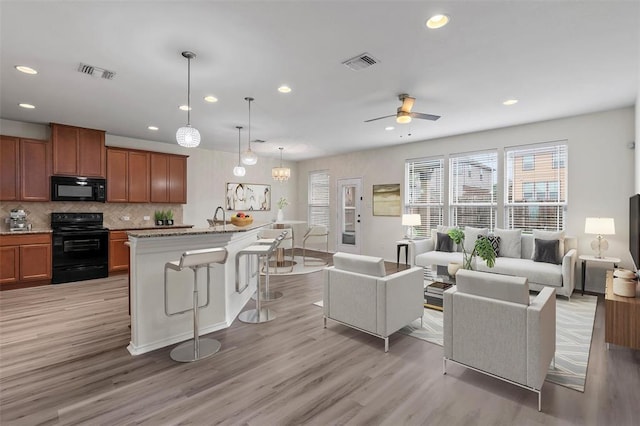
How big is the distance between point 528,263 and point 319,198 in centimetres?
573

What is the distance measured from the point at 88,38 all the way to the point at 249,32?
56.2 inches

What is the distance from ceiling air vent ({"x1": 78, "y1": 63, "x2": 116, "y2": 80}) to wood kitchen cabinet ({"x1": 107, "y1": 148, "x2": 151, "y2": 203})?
118 inches

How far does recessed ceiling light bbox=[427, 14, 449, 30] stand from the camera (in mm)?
2414

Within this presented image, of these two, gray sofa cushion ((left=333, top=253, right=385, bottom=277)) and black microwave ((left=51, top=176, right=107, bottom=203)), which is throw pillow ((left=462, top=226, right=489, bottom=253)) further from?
black microwave ((left=51, top=176, right=107, bottom=203))

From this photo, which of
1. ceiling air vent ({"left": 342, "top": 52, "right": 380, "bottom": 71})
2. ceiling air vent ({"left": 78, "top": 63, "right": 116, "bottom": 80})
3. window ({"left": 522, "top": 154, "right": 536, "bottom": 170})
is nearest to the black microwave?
ceiling air vent ({"left": 78, "top": 63, "right": 116, "bottom": 80})

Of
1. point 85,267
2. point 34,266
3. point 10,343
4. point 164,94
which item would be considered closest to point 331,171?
point 164,94

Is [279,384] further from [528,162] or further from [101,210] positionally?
[101,210]

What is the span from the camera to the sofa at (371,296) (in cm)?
292

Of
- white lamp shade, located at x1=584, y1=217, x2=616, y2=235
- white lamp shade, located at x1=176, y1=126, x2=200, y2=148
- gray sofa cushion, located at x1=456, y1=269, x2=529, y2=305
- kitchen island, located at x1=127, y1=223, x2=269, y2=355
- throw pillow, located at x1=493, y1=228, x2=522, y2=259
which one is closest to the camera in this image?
gray sofa cushion, located at x1=456, y1=269, x2=529, y2=305

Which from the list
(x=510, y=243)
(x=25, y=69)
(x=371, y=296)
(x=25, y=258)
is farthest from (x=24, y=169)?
(x=510, y=243)

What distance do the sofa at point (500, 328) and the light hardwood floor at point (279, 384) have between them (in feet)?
0.63

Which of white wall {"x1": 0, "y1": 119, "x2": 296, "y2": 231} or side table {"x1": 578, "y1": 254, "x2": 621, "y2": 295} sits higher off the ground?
Answer: white wall {"x1": 0, "y1": 119, "x2": 296, "y2": 231}

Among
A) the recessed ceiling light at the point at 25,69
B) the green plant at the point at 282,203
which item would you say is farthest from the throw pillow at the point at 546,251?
the recessed ceiling light at the point at 25,69

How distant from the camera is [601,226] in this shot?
4332 millimetres
